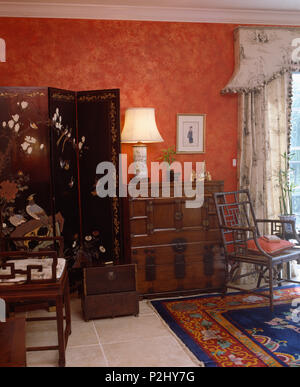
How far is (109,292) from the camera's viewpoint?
4027 mm

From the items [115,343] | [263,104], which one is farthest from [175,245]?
[263,104]

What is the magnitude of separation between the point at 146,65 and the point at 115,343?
10.0ft

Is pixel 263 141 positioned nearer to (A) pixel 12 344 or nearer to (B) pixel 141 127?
(B) pixel 141 127

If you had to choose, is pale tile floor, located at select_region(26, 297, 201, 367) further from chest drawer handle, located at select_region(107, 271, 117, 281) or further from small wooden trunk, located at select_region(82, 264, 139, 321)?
Result: chest drawer handle, located at select_region(107, 271, 117, 281)

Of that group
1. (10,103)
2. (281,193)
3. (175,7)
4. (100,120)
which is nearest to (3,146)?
(10,103)

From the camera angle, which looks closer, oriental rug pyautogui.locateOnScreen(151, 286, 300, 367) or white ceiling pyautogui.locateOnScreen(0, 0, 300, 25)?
oriental rug pyautogui.locateOnScreen(151, 286, 300, 367)

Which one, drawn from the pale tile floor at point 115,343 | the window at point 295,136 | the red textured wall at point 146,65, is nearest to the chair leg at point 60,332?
the pale tile floor at point 115,343

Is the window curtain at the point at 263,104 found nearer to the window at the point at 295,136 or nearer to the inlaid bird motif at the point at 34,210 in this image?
the window at the point at 295,136

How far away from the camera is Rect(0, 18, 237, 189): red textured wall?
4668 mm

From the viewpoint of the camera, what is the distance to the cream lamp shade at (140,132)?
459cm

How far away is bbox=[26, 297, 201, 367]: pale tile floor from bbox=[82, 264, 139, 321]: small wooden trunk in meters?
0.08

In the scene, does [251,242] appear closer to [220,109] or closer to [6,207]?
[220,109]

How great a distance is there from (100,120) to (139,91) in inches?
29.5

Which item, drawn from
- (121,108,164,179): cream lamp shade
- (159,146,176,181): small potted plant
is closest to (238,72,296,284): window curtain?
(159,146,176,181): small potted plant
